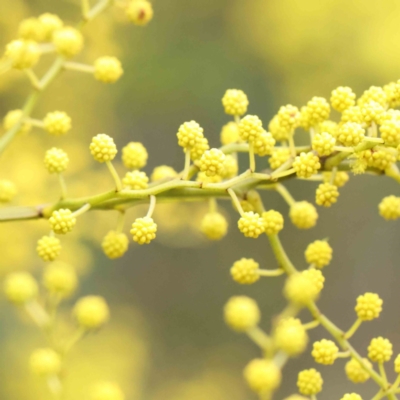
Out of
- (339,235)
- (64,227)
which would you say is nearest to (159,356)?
(339,235)

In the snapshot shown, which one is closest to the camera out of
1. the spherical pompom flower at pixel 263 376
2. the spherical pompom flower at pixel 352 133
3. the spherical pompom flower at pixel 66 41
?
the spherical pompom flower at pixel 263 376

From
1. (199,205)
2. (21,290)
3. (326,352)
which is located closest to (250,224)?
(326,352)

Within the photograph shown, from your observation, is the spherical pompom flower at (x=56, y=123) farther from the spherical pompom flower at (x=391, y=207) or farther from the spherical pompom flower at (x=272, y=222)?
the spherical pompom flower at (x=391, y=207)

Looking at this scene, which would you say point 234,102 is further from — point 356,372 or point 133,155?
point 356,372

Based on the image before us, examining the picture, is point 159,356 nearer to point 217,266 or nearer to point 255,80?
point 217,266

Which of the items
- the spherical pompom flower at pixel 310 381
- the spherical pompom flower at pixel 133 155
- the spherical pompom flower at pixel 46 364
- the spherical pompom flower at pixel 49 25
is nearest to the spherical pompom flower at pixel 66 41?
the spherical pompom flower at pixel 49 25

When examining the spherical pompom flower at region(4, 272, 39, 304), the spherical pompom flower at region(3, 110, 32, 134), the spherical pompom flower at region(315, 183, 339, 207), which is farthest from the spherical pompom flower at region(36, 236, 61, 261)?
the spherical pompom flower at region(315, 183, 339, 207)

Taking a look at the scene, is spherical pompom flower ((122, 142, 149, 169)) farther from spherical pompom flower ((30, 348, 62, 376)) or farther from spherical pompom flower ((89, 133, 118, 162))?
spherical pompom flower ((30, 348, 62, 376))

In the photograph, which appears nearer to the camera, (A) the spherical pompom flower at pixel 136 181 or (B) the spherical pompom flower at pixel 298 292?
(B) the spherical pompom flower at pixel 298 292
